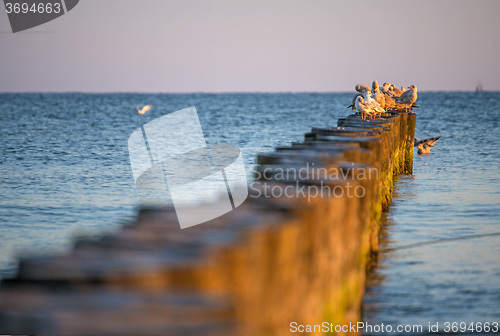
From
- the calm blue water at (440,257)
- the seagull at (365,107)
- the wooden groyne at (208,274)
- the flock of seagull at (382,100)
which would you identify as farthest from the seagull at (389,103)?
the wooden groyne at (208,274)

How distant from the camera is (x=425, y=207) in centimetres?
1156

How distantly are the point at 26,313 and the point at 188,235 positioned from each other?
835mm

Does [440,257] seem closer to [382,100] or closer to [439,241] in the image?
[439,241]

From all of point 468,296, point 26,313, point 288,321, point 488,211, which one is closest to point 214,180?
point 488,211

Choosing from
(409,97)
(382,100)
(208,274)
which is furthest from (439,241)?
(409,97)

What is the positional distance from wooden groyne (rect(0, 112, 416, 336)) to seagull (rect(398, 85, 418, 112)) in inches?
533

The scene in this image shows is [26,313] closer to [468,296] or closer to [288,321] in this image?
[288,321]

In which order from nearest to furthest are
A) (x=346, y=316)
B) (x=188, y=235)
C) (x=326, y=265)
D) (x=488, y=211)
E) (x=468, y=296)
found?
(x=188, y=235), (x=326, y=265), (x=346, y=316), (x=468, y=296), (x=488, y=211)

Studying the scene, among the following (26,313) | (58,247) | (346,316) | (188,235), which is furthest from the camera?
(58,247)

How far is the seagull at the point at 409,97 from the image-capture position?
17.8 metres

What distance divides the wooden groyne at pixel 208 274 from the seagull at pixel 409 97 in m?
13.5

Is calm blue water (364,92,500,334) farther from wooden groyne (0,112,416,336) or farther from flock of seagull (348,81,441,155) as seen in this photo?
wooden groyne (0,112,416,336)

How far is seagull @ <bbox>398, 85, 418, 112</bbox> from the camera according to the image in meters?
17.8

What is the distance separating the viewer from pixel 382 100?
1495cm
